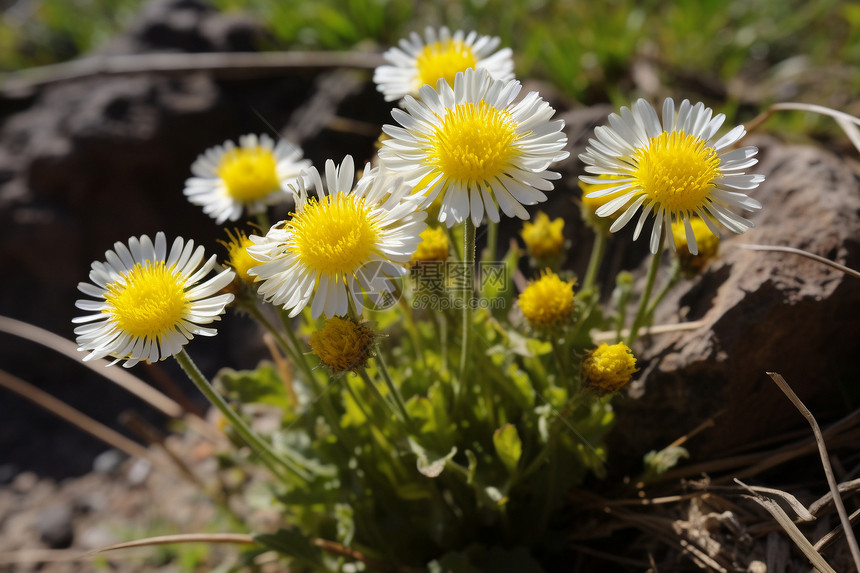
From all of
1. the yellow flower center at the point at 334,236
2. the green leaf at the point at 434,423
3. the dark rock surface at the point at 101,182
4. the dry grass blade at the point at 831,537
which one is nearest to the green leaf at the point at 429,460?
the green leaf at the point at 434,423

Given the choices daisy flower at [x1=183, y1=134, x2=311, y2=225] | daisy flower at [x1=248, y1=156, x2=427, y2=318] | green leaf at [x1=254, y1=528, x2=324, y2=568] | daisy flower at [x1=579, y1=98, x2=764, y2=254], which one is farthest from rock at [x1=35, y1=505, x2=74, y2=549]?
daisy flower at [x1=579, y1=98, x2=764, y2=254]

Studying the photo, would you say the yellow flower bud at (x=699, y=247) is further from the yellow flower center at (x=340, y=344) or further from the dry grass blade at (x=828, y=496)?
the yellow flower center at (x=340, y=344)

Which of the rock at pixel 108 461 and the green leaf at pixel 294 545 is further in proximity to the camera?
the rock at pixel 108 461

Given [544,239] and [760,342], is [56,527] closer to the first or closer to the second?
[544,239]

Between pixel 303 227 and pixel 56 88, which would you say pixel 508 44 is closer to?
pixel 303 227

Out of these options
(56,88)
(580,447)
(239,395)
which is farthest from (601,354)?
(56,88)

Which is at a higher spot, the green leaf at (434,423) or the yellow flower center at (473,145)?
the yellow flower center at (473,145)
